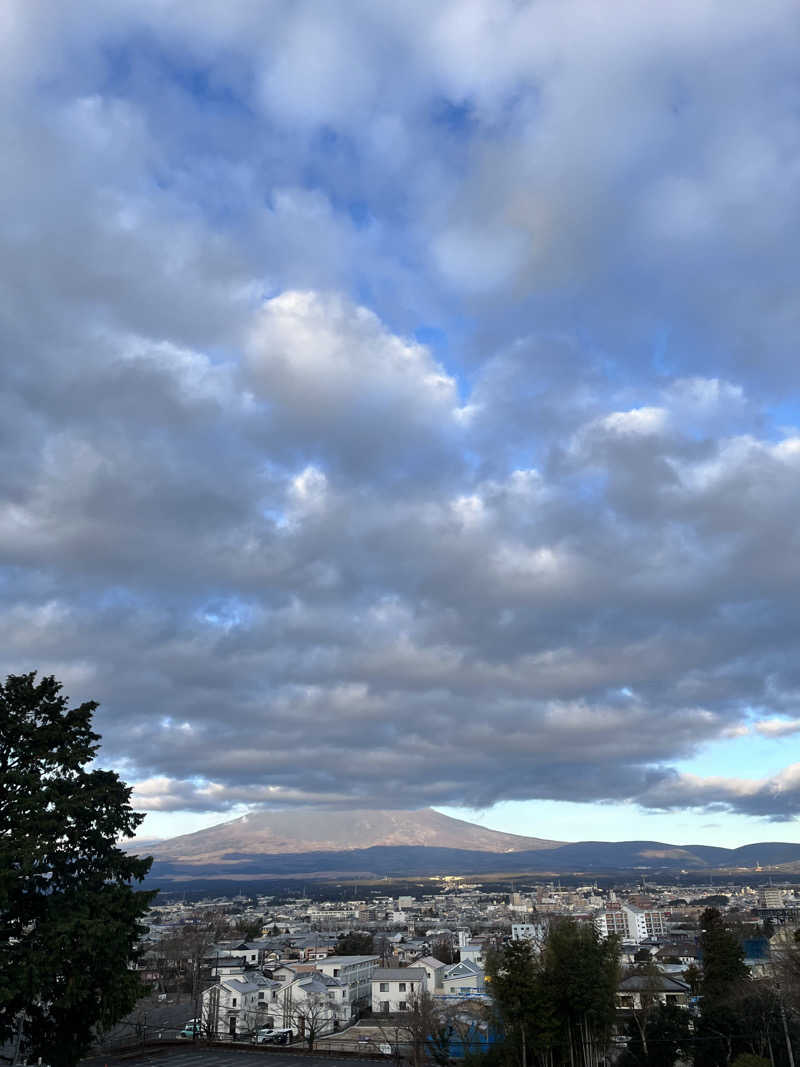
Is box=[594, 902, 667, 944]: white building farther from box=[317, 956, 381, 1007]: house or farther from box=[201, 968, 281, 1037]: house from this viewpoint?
box=[201, 968, 281, 1037]: house

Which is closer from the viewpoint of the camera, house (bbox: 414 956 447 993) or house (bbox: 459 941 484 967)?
house (bbox: 414 956 447 993)

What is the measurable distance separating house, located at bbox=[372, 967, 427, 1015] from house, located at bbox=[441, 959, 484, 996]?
1.68 meters

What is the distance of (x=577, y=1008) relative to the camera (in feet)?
90.6

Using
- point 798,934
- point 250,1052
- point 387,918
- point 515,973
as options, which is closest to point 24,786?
point 515,973

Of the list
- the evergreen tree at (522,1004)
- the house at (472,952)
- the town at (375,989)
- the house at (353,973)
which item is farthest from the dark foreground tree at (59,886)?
the house at (472,952)

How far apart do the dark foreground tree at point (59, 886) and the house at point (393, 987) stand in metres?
43.1

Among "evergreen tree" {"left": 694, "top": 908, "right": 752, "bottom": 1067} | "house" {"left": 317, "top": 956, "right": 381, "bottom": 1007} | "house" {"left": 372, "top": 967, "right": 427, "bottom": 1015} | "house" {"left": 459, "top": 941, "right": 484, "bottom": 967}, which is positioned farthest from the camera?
"house" {"left": 459, "top": 941, "right": 484, "bottom": 967}

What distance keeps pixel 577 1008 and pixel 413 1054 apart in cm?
1163

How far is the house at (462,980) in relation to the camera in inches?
2203

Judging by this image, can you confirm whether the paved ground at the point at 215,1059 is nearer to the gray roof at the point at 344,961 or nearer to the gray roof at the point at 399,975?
the gray roof at the point at 399,975

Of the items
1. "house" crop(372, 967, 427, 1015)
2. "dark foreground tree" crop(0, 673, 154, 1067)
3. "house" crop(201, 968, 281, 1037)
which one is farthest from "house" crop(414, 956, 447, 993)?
"dark foreground tree" crop(0, 673, 154, 1067)

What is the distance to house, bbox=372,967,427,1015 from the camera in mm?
56844

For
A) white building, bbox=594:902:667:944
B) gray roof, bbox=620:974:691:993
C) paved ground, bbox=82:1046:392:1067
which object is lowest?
white building, bbox=594:902:667:944

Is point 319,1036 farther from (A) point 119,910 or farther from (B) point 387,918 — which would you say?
(B) point 387,918
